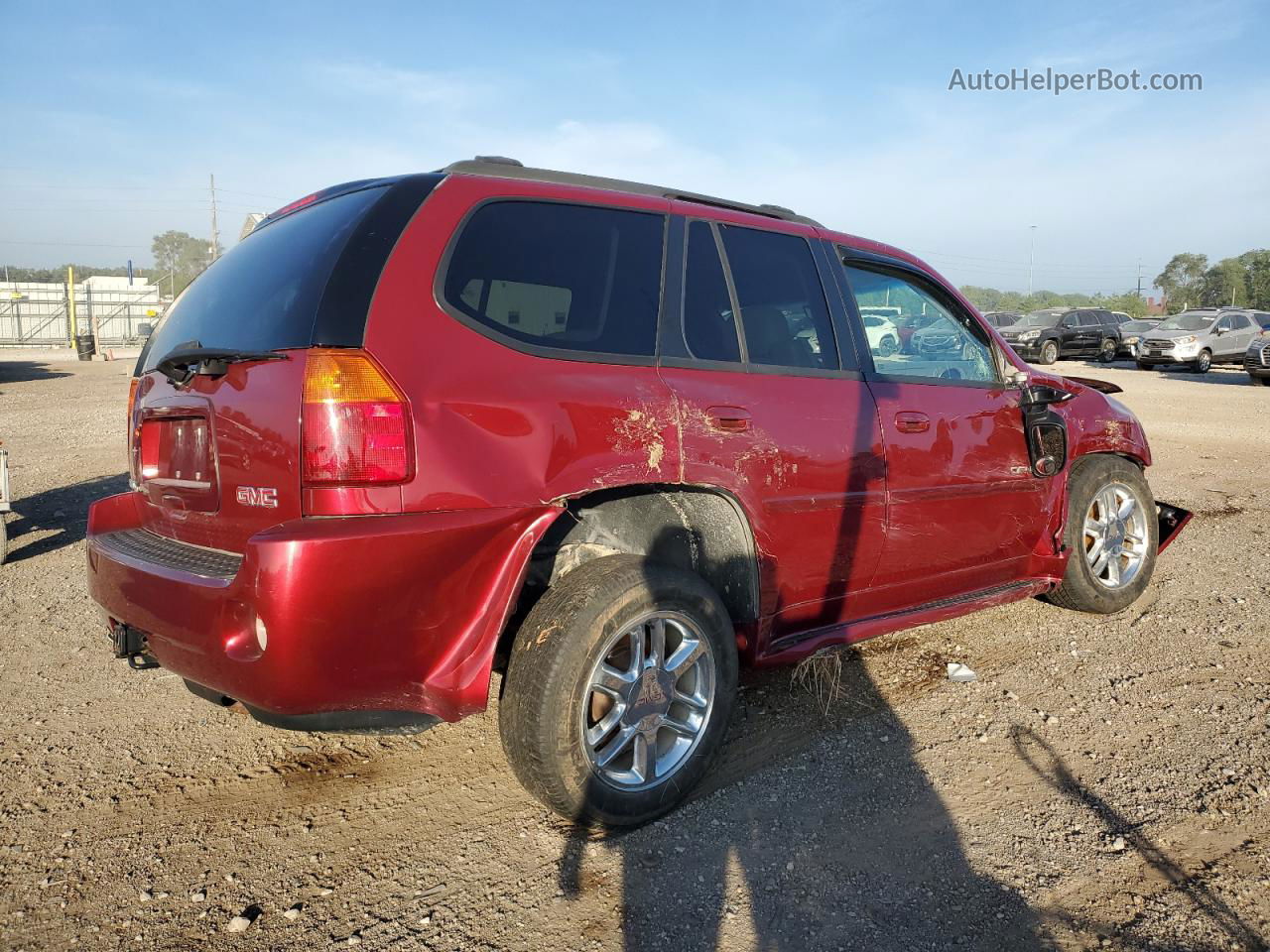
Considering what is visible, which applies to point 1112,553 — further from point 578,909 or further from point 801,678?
point 578,909

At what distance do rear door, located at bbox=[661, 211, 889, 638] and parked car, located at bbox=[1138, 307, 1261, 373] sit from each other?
27.0 metres

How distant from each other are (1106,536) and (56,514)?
23.6 ft

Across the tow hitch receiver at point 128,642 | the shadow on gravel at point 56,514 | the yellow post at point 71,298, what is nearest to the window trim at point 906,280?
the tow hitch receiver at point 128,642

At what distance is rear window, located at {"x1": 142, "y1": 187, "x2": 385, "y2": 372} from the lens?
2.47 m

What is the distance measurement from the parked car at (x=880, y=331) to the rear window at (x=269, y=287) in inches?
76.4

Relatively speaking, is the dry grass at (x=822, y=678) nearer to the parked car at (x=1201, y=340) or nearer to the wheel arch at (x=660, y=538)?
the wheel arch at (x=660, y=538)

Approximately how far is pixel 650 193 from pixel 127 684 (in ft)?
9.70

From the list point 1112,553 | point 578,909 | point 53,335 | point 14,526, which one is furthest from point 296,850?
point 53,335

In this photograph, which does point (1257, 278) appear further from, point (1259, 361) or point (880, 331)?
point (880, 331)

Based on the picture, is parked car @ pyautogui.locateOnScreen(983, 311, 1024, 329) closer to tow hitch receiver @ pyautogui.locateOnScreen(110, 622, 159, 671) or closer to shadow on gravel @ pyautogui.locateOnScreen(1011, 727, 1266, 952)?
shadow on gravel @ pyautogui.locateOnScreen(1011, 727, 1266, 952)

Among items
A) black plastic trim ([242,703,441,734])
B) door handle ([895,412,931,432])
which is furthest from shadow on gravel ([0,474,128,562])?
door handle ([895,412,931,432])

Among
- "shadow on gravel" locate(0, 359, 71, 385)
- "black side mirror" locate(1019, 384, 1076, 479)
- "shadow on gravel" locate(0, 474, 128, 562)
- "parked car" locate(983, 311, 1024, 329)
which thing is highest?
"parked car" locate(983, 311, 1024, 329)

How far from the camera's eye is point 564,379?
2609 mm

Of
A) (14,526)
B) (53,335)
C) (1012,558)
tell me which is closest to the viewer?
(1012,558)
